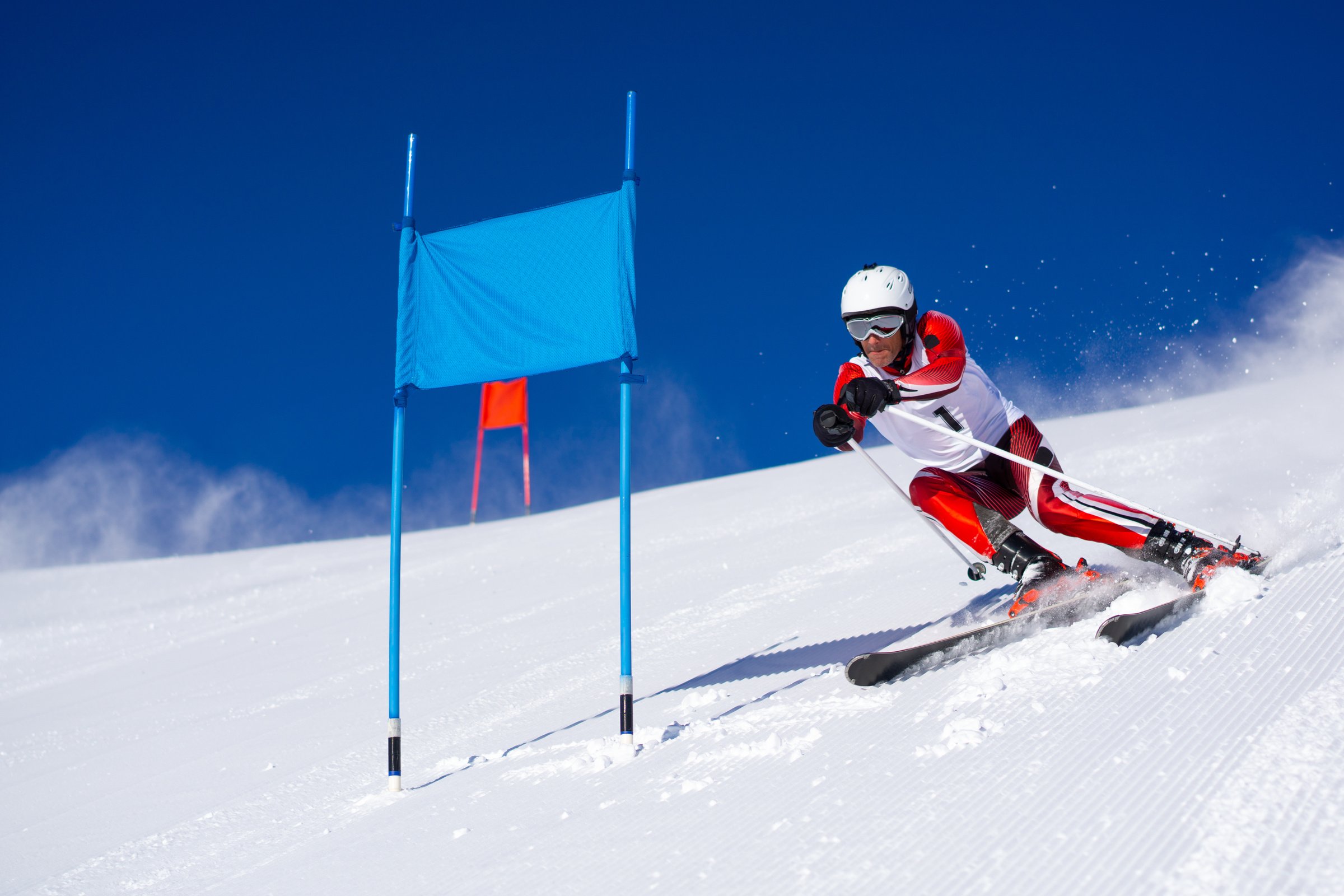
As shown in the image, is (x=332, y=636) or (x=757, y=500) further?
(x=757, y=500)

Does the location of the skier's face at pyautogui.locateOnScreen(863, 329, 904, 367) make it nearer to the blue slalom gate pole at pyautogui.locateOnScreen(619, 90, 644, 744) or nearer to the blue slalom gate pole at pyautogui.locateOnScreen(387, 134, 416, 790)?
the blue slalom gate pole at pyautogui.locateOnScreen(619, 90, 644, 744)

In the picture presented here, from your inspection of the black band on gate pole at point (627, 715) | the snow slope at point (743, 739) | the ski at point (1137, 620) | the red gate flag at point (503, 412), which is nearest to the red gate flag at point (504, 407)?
the red gate flag at point (503, 412)

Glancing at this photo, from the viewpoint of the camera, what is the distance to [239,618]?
810 centimetres

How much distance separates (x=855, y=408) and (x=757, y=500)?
6560 mm

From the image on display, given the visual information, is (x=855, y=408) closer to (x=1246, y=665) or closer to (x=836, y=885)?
(x=1246, y=665)

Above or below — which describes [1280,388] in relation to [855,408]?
above

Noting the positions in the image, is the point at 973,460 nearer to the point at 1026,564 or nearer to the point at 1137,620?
the point at 1026,564

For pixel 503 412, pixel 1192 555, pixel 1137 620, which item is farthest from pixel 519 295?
pixel 503 412

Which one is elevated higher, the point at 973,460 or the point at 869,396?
the point at 869,396

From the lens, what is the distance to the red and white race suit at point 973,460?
3723 mm

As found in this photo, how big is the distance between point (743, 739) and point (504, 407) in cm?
1217

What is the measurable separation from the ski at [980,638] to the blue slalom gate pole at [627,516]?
2.54 feet

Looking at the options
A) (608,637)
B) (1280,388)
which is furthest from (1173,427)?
(608,637)

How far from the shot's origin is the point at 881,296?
3664 millimetres
